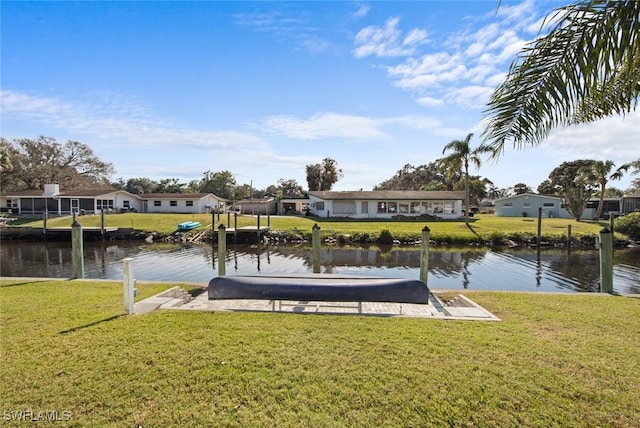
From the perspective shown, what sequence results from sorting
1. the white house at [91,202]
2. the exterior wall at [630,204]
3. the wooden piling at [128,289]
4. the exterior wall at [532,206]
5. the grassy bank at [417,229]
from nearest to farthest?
1. the wooden piling at [128,289]
2. the grassy bank at [417,229]
3. the white house at [91,202]
4. the exterior wall at [630,204]
5. the exterior wall at [532,206]

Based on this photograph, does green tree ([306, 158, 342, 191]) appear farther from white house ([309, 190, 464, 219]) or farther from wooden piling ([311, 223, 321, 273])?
wooden piling ([311, 223, 321, 273])

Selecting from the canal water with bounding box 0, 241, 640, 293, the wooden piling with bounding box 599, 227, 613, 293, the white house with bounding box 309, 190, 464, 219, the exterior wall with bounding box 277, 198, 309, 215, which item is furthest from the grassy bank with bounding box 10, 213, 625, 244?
the exterior wall with bounding box 277, 198, 309, 215

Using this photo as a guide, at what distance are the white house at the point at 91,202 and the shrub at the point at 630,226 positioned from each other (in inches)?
1877

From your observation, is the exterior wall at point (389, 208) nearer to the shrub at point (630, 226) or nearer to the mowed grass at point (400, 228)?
the mowed grass at point (400, 228)

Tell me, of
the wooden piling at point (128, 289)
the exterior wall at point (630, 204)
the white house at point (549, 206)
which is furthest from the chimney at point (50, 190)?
the exterior wall at point (630, 204)

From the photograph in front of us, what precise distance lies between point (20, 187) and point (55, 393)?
64.7 m

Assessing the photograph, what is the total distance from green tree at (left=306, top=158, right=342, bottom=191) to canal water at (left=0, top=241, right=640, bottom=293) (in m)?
41.2

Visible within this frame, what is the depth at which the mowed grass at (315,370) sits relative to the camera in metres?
2.95

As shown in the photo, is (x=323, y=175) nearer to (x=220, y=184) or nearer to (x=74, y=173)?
(x=220, y=184)

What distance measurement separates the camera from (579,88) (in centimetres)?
285

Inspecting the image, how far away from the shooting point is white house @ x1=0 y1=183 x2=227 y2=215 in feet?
140

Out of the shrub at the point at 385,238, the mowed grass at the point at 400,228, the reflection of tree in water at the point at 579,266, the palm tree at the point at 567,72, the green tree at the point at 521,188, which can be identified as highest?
the green tree at the point at 521,188

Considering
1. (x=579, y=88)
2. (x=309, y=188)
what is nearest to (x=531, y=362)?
(x=579, y=88)

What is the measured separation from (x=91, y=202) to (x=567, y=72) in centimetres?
5201
